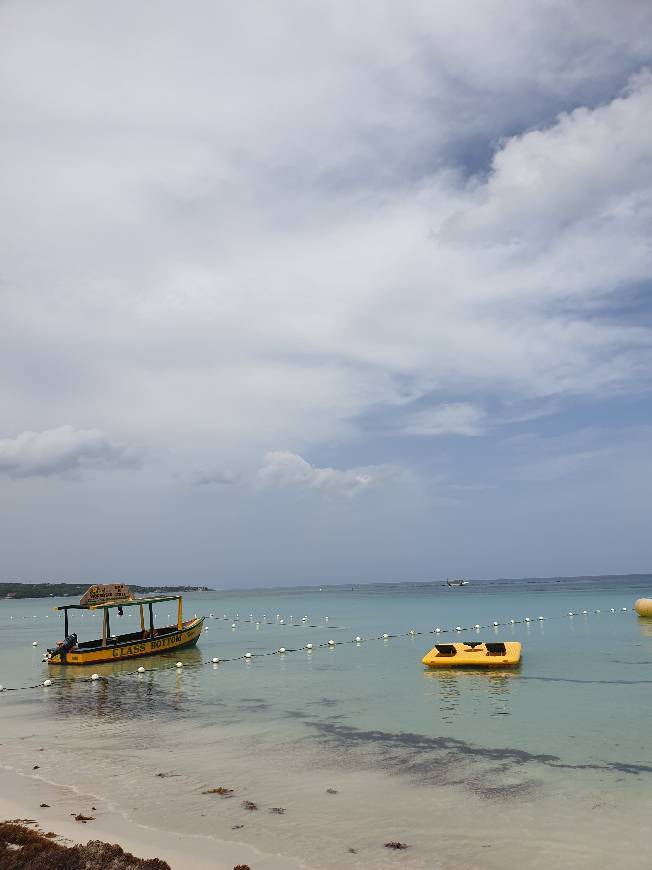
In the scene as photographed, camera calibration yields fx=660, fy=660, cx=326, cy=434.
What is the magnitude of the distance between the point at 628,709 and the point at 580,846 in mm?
13542

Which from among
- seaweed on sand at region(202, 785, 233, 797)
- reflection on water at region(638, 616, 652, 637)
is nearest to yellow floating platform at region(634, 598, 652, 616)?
reflection on water at region(638, 616, 652, 637)

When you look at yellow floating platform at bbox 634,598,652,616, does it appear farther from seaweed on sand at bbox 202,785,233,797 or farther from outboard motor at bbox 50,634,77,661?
seaweed on sand at bbox 202,785,233,797

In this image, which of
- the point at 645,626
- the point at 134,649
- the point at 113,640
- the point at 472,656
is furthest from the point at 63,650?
the point at 645,626

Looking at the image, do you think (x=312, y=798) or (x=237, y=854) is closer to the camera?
(x=237, y=854)

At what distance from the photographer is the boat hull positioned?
3938 cm

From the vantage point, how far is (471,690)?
92.1 feet

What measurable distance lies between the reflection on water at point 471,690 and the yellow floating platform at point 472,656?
12.6 inches

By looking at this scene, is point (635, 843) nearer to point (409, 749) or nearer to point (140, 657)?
point (409, 749)

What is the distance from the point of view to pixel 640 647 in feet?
144

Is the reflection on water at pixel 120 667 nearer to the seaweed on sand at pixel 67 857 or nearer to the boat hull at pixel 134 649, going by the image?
the boat hull at pixel 134 649

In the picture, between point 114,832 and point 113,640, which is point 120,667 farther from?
point 114,832

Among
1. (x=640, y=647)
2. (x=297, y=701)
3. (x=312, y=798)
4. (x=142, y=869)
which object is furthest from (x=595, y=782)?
(x=640, y=647)

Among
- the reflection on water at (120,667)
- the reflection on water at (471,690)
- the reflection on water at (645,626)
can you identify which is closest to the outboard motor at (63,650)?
the reflection on water at (120,667)

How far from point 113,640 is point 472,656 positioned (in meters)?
23.5
